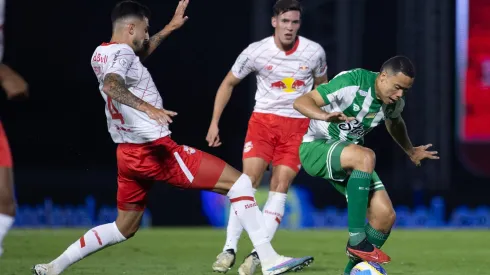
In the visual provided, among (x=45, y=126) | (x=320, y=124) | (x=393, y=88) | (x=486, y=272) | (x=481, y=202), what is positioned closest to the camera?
(x=393, y=88)

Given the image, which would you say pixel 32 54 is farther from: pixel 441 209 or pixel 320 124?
pixel 320 124

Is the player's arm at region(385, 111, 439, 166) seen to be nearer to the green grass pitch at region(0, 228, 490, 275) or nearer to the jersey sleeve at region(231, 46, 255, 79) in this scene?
the green grass pitch at region(0, 228, 490, 275)

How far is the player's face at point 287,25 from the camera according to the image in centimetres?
910

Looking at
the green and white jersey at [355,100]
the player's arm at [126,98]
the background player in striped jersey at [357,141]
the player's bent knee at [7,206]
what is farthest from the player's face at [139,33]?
the player's bent knee at [7,206]

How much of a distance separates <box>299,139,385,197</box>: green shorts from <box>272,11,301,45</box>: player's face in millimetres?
1718

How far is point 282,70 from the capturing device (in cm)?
930

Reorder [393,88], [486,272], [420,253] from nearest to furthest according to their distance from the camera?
[393,88] < [486,272] < [420,253]

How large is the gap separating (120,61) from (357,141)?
1.87 m

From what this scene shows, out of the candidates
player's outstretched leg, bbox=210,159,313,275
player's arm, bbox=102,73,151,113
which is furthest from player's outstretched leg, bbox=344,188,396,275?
player's arm, bbox=102,73,151,113

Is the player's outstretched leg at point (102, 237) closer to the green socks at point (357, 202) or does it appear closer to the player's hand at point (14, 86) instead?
the green socks at point (357, 202)

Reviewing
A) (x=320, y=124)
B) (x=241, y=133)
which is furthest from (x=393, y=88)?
(x=241, y=133)

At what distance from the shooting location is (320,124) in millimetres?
7738

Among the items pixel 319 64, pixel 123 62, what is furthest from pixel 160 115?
pixel 319 64

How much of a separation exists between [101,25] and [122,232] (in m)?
13.0
